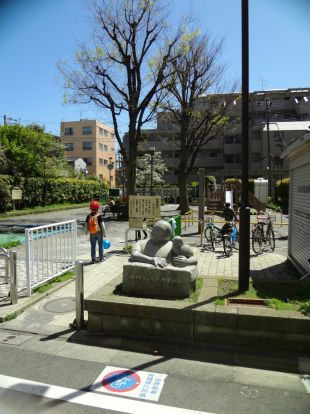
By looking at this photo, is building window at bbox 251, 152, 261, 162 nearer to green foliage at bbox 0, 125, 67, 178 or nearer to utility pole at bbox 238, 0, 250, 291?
green foliage at bbox 0, 125, 67, 178

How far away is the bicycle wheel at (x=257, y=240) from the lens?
35.2 feet

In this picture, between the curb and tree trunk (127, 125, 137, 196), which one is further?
tree trunk (127, 125, 137, 196)

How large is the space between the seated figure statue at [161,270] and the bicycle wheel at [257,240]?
5657 millimetres

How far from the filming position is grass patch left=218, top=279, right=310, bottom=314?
4.74 metres

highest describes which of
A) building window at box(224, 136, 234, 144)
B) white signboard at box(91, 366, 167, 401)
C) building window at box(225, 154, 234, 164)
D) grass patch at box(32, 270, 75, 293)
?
building window at box(224, 136, 234, 144)

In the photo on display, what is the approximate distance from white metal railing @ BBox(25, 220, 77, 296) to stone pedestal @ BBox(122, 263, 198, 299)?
6.87 ft

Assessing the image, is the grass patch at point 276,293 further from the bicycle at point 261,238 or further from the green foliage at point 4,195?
the green foliage at point 4,195

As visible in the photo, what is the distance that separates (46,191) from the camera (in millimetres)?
29750

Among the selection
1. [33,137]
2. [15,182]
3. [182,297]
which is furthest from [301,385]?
[33,137]

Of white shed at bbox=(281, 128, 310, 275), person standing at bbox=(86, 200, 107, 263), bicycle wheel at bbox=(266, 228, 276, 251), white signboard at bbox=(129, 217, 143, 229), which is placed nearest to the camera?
white shed at bbox=(281, 128, 310, 275)

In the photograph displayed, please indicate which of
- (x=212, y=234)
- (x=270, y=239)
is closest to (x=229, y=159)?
(x=270, y=239)

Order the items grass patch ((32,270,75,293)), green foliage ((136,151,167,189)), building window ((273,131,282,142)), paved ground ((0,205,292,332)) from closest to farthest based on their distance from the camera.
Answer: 1. paved ground ((0,205,292,332))
2. grass patch ((32,270,75,293))
3. building window ((273,131,282,142))
4. green foliage ((136,151,167,189))

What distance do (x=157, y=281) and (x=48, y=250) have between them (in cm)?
295

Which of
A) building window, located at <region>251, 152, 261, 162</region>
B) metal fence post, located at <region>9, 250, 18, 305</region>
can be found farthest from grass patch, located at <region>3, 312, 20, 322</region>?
building window, located at <region>251, 152, 261, 162</region>
